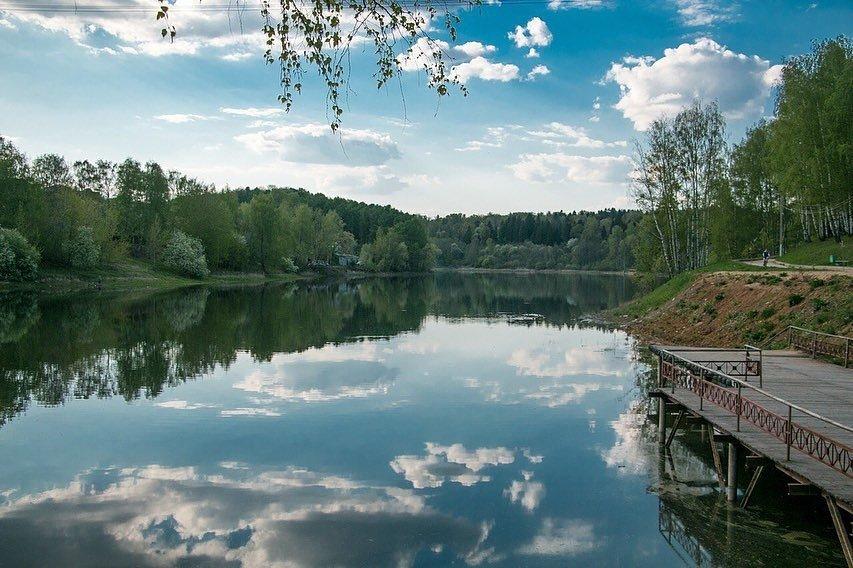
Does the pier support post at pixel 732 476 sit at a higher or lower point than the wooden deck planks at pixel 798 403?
lower

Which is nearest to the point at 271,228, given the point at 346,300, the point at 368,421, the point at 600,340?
the point at 346,300

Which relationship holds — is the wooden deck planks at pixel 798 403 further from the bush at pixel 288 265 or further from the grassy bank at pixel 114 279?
the bush at pixel 288 265

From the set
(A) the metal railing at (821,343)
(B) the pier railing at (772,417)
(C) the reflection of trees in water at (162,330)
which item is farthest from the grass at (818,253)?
(B) the pier railing at (772,417)

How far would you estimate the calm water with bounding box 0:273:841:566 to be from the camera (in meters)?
10.7

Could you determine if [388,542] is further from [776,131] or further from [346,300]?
[346,300]

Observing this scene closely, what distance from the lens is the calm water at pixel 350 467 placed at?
35.2 feet

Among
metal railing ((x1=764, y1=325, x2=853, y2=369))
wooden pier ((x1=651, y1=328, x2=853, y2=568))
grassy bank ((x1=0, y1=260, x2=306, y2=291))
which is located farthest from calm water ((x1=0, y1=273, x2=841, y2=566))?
grassy bank ((x1=0, y1=260, x2=306, y2=291))

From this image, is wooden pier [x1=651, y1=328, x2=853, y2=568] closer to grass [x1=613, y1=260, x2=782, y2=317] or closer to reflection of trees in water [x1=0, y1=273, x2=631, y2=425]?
reflection of trees in water [x1=0, y1=273, x2=631, y2=425]

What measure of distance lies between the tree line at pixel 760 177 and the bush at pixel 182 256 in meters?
60.2

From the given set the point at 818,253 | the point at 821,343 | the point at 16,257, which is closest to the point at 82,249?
the point at 16,257

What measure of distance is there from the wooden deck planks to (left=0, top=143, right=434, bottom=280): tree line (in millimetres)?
63452

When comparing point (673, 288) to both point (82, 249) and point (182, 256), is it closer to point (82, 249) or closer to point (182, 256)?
point (82, 249)

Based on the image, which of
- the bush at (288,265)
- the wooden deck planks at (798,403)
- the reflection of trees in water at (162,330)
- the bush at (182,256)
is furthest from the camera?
the bush at (288,265)

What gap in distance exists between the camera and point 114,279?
75688mm
